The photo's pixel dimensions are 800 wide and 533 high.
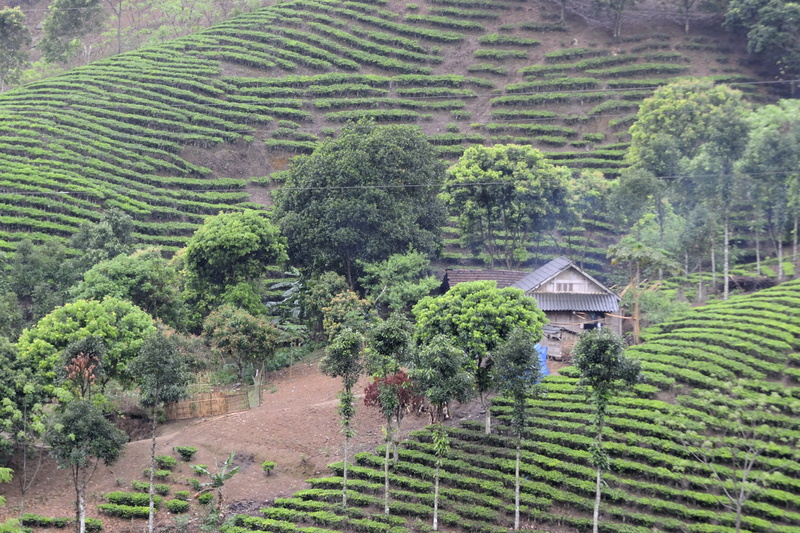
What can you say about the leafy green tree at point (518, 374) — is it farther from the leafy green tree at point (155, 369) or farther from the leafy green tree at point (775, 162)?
the leafy green tree at point (775, 162)

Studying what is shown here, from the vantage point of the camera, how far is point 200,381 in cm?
3241

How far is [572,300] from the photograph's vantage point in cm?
3531

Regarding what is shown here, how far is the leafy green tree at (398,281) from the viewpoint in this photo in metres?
36.7

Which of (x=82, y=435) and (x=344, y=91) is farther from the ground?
(x=344, y=91)

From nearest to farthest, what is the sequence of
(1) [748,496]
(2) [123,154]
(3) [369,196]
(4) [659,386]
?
(1) [748,496]
(4) [659,386]
(3) [369,196]
(2) [123,154]

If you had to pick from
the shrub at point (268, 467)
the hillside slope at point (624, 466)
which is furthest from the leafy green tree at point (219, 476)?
the hillside slope at point (624, 466)

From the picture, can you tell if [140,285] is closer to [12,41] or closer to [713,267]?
[713,267]

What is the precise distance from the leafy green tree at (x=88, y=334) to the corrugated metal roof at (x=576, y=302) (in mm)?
17217

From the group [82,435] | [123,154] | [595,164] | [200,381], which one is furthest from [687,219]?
[123,154]

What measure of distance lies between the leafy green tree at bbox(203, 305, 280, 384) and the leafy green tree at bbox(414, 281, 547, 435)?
775cm

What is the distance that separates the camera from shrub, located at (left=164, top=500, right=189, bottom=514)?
24.5m

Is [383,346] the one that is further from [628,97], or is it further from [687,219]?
[628,97]

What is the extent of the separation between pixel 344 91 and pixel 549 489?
46.9m

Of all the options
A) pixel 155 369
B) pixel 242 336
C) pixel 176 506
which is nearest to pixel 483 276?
pixel 242 336
